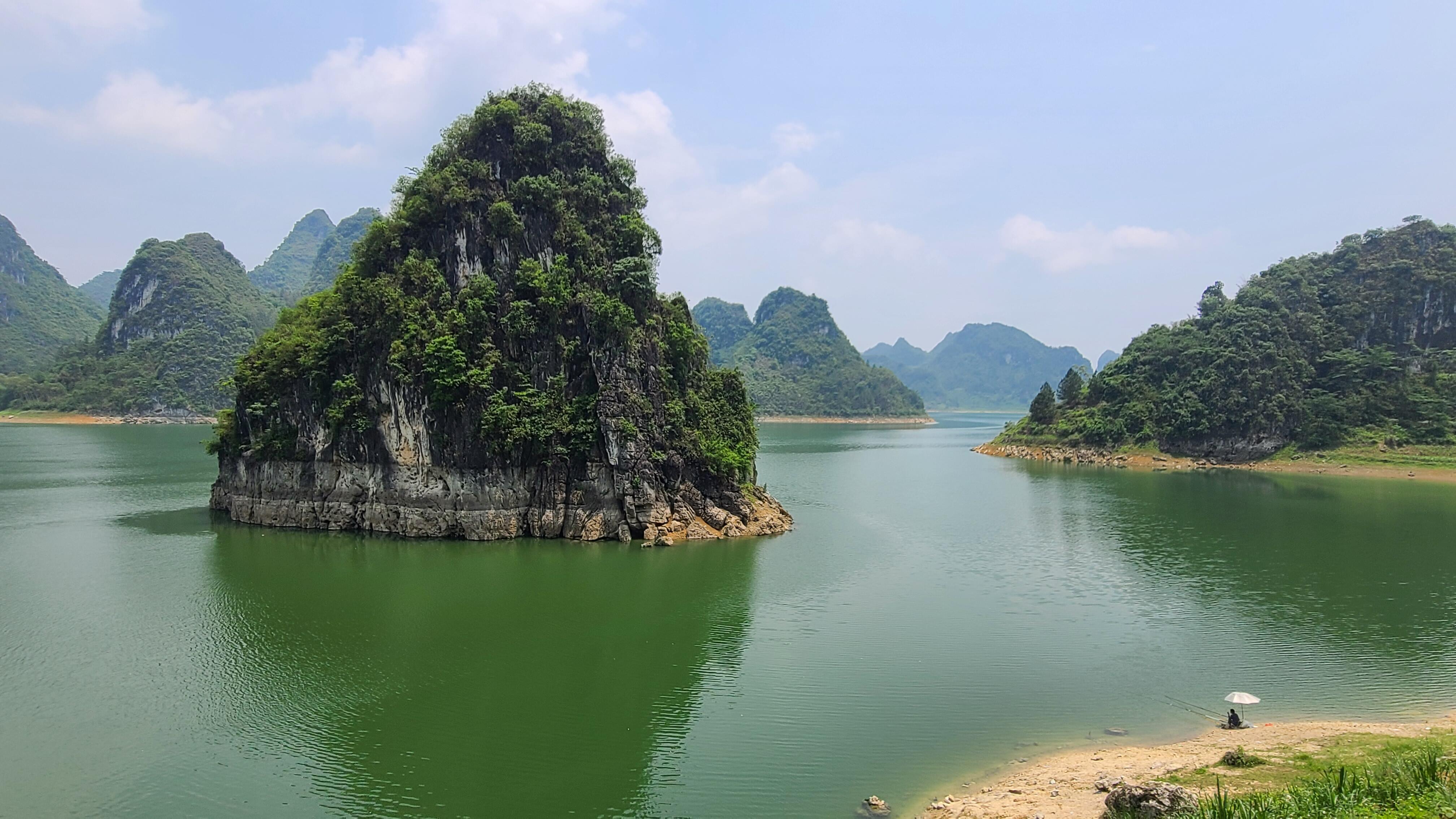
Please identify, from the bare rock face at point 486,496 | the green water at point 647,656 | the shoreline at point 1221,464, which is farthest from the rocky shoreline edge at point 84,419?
the shoreline at point 1221,464

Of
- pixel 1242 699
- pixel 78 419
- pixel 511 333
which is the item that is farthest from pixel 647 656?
pixel 78 419

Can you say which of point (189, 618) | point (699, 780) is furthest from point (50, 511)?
point (699, 780)

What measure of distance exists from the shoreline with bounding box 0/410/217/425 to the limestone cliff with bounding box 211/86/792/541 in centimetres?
9995

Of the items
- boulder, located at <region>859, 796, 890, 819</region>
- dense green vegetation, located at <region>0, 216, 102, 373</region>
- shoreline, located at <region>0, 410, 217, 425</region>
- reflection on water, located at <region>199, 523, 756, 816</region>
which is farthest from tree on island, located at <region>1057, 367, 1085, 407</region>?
dense green vegetation, located at <region>0, 216, 102, 373</region>

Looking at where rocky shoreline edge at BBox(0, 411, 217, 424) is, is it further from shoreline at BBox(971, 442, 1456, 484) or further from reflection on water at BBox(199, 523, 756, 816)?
shoreline at BBox(971, 442, 1456, 484)

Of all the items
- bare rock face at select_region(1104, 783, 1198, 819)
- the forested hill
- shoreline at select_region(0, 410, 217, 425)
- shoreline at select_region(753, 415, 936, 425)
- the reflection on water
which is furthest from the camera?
shoreline at select_region(753, 415, 936, 425)

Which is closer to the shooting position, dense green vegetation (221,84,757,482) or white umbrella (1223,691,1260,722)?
white umbrella (1223,691,1260,722)

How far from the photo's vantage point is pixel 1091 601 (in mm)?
28719

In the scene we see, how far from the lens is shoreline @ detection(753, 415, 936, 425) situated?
572ft

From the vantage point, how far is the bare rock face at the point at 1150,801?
11492 mm

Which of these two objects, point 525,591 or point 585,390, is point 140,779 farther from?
point 585,390

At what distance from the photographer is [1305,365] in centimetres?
7838

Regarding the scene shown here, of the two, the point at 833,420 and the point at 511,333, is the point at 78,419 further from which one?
the point at 833,420

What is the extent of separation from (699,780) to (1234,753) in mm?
9945
